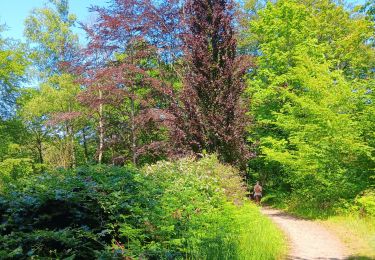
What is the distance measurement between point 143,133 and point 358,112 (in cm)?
1504

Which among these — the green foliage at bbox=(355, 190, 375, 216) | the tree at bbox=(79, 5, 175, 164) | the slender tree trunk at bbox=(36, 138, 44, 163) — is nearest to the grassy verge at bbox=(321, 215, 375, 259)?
the green foliage at bbox=(355, 190, 375, 216)

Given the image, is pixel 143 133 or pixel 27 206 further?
pixel 143 133

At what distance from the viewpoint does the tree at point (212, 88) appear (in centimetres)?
1288

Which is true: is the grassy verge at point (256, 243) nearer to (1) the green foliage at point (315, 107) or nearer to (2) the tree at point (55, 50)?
(1) the green foliage at point (315, 107)

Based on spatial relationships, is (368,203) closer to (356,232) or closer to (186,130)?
(356,232)

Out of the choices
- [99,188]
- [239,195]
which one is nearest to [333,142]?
[239,195]

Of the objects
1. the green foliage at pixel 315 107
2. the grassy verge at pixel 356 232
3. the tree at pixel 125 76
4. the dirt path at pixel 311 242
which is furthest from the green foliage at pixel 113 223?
the tree at pixel 125 76

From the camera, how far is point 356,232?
8.79m

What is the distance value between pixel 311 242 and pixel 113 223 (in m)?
5.25

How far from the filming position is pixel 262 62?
2155cm

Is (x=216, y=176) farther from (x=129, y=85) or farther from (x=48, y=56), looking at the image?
(x=48, y=56)

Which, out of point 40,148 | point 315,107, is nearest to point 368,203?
point 315,107

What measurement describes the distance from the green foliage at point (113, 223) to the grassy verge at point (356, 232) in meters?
1.71

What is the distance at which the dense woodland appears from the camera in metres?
5.58
